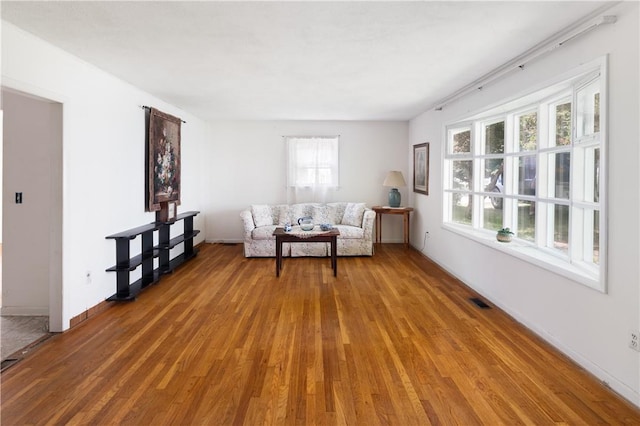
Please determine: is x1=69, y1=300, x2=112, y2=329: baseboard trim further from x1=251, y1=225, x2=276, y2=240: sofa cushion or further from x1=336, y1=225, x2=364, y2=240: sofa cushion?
x1=336, y1=225, x2=364, y2=240: sofa cushion

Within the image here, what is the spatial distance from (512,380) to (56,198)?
12.4 ft

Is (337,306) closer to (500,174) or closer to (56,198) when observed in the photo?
(500,174)

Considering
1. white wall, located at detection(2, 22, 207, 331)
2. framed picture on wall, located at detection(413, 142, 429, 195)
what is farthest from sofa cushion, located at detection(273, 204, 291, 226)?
white wall, located at detection(2, 22, 207, 331)

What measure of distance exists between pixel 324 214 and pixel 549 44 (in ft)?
14.9

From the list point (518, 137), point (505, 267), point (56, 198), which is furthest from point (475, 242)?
point (56, 198)

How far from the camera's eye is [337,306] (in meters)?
3.85

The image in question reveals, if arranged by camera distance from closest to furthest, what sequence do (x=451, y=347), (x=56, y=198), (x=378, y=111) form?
(x=451, y=347)
(x=56, y=198)
(x=378, y=111)

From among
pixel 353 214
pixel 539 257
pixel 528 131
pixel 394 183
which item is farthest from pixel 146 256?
pixel 528 131

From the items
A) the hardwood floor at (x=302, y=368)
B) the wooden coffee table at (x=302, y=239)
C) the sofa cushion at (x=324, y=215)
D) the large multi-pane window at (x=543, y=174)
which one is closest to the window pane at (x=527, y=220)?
the large multi-pane window at (x=543, y=174)

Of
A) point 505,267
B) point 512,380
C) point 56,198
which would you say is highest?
point 56,198

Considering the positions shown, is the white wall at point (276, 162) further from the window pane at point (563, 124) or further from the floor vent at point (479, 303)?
the window pane at point (563, 124)

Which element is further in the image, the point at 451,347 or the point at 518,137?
the point at 518,137

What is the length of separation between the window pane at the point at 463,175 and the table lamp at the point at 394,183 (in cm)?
156

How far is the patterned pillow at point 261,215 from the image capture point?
6.63m
